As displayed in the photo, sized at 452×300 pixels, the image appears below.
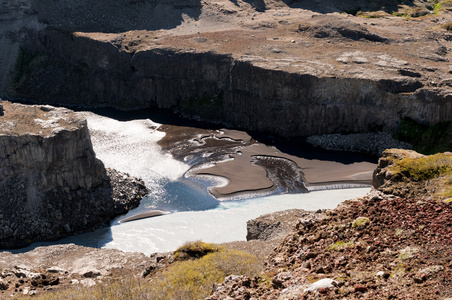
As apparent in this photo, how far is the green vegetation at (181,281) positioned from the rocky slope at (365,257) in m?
5.38

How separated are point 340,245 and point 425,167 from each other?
11976 millimetres

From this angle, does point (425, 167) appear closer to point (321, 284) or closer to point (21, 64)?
point (321, 284)

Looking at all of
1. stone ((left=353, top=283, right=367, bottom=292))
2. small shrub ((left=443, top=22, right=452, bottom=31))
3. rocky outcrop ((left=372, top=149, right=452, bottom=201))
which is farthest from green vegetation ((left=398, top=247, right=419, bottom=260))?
small shrub ((left=443, top=22, right=452, bottom=31))

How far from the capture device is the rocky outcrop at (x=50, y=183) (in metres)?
47.7

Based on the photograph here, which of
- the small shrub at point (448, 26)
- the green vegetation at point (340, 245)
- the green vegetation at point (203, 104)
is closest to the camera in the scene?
the green vegetation at point (340, 245)

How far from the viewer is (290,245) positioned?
20.7 metres

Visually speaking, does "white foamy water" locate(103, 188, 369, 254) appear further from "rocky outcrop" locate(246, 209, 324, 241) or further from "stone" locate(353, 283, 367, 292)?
"stone" locate(353, 283, 367, 292)

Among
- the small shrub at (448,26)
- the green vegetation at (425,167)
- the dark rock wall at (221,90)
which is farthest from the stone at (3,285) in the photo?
the small shrub at (448,26)

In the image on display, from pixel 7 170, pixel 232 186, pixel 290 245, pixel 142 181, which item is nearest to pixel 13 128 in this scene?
pixel 7 170

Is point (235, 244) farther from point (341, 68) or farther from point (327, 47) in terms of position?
point (327, 47)

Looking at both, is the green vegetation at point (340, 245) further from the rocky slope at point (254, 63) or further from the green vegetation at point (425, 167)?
the rocky slope at point (254, 63)

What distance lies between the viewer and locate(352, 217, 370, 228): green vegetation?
20.0m

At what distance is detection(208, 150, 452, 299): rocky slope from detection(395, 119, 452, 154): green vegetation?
147 ft

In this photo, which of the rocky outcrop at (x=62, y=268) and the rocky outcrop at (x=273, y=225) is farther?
the rocky outcrop at (x=273, y=225)
